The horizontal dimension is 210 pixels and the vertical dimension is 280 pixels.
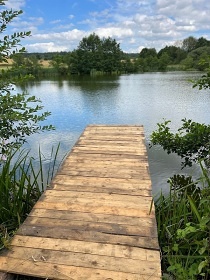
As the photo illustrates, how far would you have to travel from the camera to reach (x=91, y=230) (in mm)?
1691

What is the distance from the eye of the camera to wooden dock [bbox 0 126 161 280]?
137 cm

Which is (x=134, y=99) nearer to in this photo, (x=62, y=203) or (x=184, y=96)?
(x=184, y=96)

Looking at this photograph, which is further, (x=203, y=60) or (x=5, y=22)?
(x=203, y=60)

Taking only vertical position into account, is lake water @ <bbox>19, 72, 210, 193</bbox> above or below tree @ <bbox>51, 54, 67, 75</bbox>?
below

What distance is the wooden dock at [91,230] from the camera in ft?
4.51

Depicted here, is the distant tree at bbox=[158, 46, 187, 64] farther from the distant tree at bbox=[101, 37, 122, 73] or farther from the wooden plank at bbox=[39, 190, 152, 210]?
the wooden plank at bbox=[39, 190, 152, 210]

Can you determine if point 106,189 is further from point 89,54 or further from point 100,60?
point 89,54

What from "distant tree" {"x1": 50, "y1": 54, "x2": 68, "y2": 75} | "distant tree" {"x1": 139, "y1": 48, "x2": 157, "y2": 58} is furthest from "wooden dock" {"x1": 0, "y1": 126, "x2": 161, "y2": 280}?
"distant tree" {"x1": 139, "y1": 48, "x2": 157, "y2": 58}

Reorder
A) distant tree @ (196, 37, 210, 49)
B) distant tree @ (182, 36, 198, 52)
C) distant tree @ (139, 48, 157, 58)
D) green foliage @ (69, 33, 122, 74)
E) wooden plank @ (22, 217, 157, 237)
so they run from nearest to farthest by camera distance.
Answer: wooden plank @ (22, 217, 157, 237) → green foliage @ (69, 33, 122, 74) → distant tree @ (196, 37, 210, 49) → distant tree @ (182, 36, 198, 52) → distant tree @ (139, 48, 157, 58)

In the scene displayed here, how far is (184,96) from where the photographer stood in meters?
10.5

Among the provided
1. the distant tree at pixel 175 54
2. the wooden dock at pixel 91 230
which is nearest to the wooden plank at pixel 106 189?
the wooden dock at pixel 91 230

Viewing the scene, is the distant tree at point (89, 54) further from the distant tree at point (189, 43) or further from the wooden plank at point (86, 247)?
the wooden plank at point (86, 247)

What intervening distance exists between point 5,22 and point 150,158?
3.30 metres

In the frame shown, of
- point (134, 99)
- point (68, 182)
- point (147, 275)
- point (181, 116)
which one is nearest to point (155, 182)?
point (68, 182)
